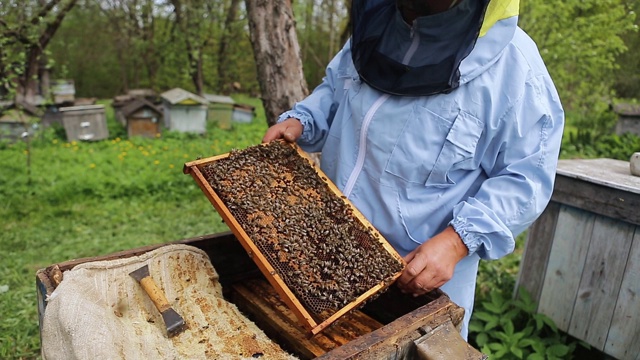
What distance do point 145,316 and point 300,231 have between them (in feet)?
2.00

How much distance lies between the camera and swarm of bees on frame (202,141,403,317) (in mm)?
1565

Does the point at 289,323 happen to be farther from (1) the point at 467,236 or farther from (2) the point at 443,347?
(1) the point at 467,236

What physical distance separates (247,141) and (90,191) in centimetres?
363

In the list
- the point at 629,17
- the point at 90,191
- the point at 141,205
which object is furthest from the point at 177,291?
the point at 629,17

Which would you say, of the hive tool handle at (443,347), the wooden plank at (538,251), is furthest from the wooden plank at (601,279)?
the hive tool handle at (443,347)

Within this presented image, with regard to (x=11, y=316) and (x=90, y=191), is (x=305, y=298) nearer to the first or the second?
(x=11, y=316)

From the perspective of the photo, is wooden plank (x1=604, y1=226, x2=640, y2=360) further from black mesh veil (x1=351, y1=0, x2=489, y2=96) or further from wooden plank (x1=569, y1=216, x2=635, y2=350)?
black mesh veil (x1=351, y1=0, x2=489, y2=96)

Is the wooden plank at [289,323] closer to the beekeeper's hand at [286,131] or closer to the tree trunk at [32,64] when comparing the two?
the beekeeper's hand at [286,131]

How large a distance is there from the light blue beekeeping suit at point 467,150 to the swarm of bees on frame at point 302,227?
0.16 m

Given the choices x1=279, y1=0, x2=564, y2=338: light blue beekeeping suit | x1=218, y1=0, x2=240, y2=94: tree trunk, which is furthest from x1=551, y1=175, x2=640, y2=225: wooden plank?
x1=218, y1=0, x2=240, y2=94: tree trunk

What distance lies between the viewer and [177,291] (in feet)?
5.70

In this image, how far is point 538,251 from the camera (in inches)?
136

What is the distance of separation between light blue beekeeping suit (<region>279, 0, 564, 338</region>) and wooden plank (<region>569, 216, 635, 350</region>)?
152cm

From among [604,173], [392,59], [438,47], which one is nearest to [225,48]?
[604,173]
